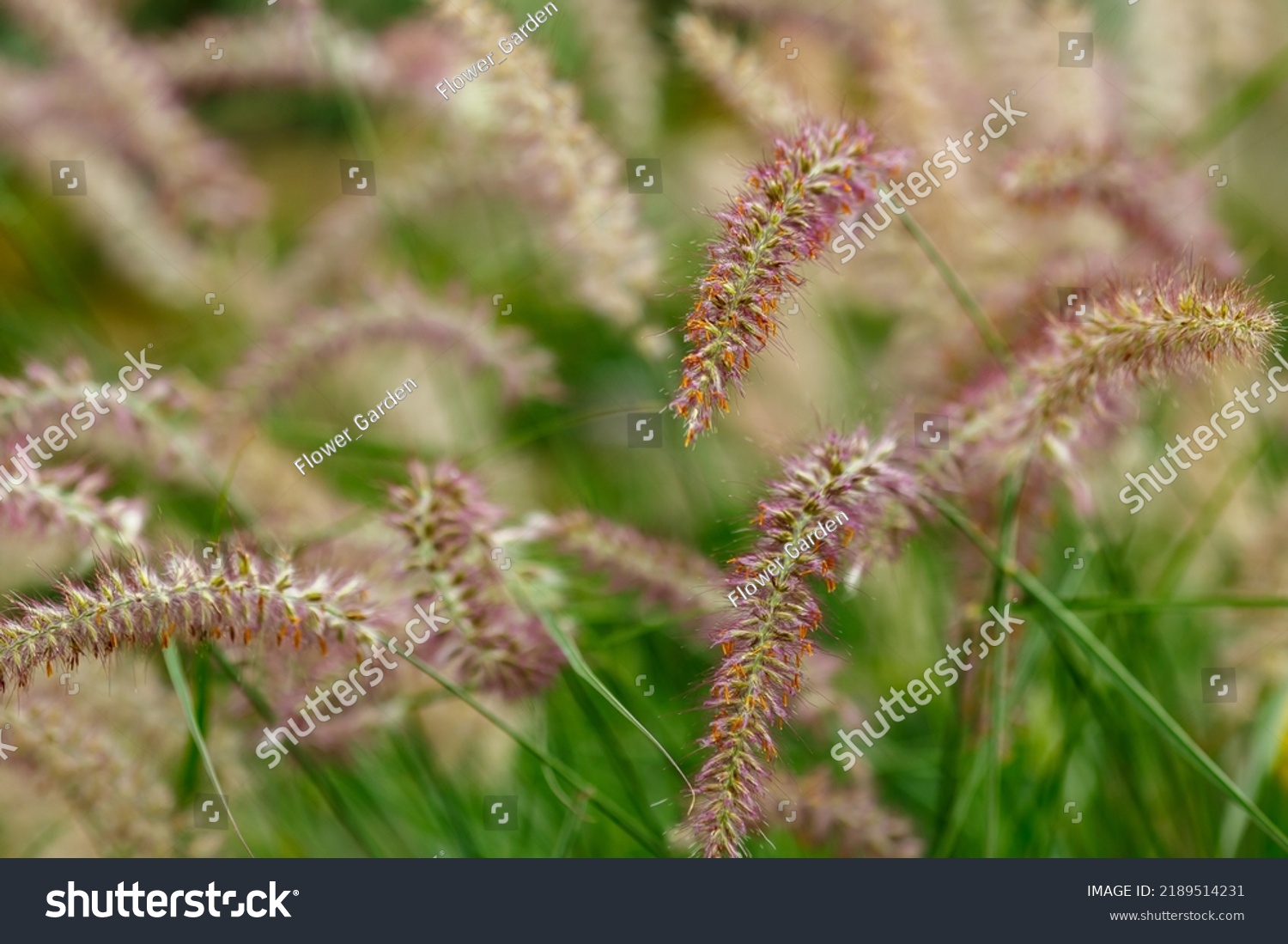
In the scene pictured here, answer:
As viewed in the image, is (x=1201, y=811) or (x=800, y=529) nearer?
(x=800, y=529)

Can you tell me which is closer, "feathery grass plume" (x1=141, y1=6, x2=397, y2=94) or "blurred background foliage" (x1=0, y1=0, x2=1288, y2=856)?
"blurred background foliage" (x1=0, y1=0, x2=1288, y2=856)

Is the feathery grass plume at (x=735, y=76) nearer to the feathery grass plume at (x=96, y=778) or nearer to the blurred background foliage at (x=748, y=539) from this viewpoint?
the blurred background foliage at (x=748, y=539)

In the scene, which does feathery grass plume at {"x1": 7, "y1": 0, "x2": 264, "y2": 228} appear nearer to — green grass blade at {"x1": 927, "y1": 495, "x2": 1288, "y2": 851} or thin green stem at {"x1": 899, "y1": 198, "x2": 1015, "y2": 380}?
thin green stem at {"x1": 899, "y1": 198, "x2": 1015, "y2": 380}

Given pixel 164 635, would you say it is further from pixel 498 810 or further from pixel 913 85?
pixel 913 85

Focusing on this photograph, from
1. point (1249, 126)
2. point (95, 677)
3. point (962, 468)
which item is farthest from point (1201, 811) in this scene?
point (1249, 126)

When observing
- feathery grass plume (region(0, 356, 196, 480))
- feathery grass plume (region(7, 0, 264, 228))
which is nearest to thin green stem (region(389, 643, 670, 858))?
feathery grass plume (region(0, 356, 196, 480))

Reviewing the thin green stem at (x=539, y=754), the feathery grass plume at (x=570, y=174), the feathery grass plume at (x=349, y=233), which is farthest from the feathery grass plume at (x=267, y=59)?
the thin green stem at (x=539, y=754)
